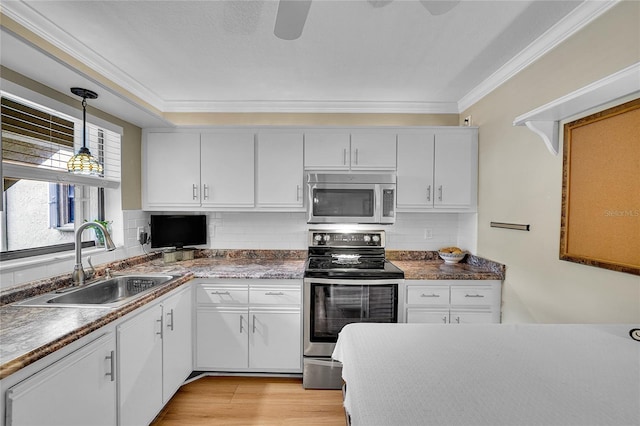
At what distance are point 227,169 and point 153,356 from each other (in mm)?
1644

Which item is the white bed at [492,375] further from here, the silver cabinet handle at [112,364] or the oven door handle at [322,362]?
the oven door handle at [322,362]

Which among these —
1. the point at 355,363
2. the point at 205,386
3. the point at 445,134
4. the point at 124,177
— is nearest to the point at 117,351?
the point at 205,386

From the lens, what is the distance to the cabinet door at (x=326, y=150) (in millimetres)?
2824

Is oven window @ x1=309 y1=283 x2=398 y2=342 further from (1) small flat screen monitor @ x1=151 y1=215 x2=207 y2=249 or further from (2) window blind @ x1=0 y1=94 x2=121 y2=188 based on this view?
Result: (2) window blind @ x1=0 y1=94 x2=121 y2=188

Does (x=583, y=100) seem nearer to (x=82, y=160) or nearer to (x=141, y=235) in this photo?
(x=82, y=160)

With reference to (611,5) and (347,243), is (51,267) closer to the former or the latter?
(347,243)

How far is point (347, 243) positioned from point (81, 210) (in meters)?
2.29

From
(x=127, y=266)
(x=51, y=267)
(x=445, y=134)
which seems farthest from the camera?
(x=445, y=134)

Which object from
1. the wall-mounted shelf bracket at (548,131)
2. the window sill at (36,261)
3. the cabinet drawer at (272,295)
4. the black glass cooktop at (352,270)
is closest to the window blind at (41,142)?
the window sill at (36,261)

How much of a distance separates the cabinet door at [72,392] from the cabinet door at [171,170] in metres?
1.58

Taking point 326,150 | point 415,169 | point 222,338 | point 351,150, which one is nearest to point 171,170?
point 326,150

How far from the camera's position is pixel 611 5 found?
4.90 ft

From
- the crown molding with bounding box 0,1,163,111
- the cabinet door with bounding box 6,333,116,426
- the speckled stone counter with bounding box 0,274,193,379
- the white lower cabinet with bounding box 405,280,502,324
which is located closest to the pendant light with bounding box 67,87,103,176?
the crown molding with bounding box 0,1,163,111

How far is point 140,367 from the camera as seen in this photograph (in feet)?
5.81
